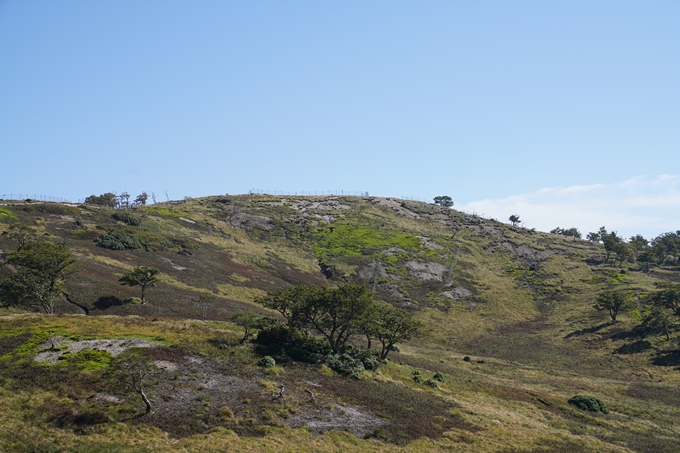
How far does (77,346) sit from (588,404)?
163 ft

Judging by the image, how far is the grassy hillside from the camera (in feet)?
92.3

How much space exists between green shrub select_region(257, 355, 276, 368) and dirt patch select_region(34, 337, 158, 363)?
944 cm

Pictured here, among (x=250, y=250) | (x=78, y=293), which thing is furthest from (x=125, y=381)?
(x=250, y=250)

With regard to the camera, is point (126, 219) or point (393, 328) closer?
point (393, 328)

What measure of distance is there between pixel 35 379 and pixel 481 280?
390ft

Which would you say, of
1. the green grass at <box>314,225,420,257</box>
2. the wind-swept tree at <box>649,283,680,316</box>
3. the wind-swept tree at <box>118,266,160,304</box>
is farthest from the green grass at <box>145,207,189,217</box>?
the wind-swept tree at <box>649,283,680,316</box>

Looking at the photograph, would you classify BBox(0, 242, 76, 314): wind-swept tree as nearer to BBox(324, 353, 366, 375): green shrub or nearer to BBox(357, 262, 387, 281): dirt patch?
BBox(324, 353, 366, 375): green shrub

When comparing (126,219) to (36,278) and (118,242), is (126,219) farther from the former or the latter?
(36,278)

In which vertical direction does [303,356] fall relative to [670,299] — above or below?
below

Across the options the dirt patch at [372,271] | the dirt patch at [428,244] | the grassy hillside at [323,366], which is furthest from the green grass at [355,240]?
the dirt patch at [372,271]

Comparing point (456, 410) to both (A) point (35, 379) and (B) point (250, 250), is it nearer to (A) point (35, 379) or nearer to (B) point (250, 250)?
(A) point (35, 379)

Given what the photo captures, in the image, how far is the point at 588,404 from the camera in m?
45.4

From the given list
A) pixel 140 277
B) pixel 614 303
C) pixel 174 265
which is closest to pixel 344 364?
pixel 140 277

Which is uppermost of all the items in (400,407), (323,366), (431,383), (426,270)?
(426,270)
